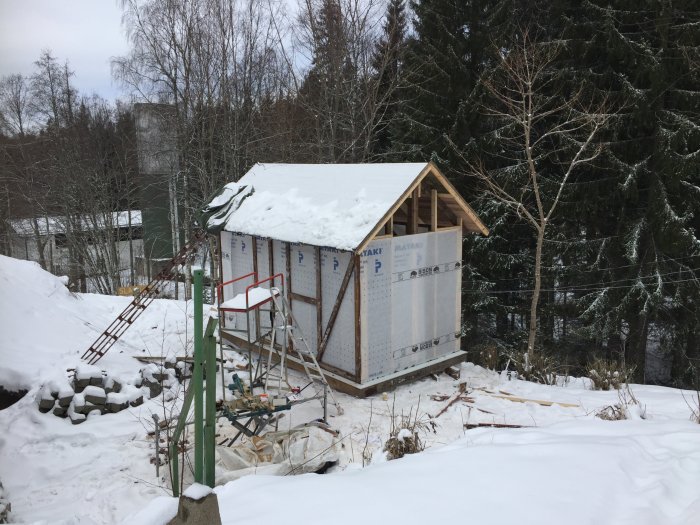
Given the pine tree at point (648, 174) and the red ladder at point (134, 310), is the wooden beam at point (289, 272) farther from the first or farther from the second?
the pine tree at point (648, 174)

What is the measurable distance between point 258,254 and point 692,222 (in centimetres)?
1244

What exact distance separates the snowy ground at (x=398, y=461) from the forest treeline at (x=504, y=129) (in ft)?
10.6

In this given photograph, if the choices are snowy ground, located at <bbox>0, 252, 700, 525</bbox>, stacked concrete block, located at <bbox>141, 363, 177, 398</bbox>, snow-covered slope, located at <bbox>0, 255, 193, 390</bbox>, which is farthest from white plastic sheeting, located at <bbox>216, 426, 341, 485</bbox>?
snow-covered slope, located at <bbox>0, 255, 193, 390</bbox>

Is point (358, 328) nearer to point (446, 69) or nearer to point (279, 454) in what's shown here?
point (279, 454)

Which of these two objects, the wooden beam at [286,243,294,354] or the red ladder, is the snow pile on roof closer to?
the wooden beam at [286,243,294,354]

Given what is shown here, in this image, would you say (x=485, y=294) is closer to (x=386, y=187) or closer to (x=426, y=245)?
(x=426, y=245)

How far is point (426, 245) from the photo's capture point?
10000mm

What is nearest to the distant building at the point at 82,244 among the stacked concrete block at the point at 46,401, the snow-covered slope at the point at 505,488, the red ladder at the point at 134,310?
the red ladder at the point at 134,310

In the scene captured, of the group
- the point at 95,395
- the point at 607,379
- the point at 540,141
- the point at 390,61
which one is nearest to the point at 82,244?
the point at 390,61

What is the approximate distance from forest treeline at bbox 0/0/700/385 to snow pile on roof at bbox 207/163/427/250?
381 centimetres

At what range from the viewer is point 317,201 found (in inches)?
406

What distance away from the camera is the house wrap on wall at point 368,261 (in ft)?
29.9

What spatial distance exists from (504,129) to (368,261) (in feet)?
30.7

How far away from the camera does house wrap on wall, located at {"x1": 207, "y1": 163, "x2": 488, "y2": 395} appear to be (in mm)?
9125
